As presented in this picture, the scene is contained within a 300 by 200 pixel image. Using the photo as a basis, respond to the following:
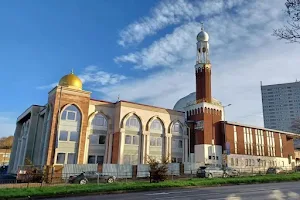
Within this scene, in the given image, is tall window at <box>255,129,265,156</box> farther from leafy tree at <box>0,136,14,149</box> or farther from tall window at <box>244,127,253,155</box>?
leafy tree at <box>0,136,14,149</box>

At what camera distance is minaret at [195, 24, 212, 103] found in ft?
153

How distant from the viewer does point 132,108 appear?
125 feet

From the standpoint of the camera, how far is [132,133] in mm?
37250

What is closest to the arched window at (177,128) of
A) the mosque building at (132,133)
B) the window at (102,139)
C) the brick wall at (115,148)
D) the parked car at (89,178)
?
the mosque building at (132,133)

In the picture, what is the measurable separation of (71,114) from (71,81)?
4886 mm

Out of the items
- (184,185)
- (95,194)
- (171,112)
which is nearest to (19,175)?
(95,194)

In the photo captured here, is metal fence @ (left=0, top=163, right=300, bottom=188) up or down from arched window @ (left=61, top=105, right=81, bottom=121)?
→ down

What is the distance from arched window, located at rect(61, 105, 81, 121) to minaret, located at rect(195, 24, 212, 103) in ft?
72.5

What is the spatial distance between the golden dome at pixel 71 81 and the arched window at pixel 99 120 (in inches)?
187

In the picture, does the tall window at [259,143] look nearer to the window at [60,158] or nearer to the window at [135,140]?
the window at [135,140]

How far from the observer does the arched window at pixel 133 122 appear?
37256 mm

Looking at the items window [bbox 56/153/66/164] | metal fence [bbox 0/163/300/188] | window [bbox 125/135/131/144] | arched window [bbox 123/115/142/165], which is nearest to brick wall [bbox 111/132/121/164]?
arched window [bbox 123/115/142/165]

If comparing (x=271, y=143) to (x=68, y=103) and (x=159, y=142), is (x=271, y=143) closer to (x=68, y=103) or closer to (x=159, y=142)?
(x=159, y=142)

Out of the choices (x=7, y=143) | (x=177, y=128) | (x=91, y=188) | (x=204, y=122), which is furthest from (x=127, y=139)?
(x=7, y=143)
